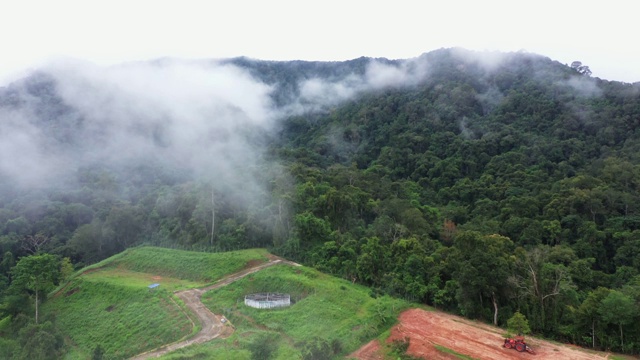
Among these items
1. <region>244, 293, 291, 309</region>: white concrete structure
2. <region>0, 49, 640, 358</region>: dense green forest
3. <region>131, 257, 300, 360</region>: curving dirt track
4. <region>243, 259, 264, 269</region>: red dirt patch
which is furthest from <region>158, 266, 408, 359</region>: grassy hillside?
<region>0, 49, 640, 358</region>: dense green forest

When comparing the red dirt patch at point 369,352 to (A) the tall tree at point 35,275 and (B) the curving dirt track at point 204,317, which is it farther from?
(A) the tall tree at point 35,275

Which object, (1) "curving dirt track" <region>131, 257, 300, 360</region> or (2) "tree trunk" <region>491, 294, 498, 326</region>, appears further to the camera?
(2) "tree trunk" <region>491, 294, 498, 326</region>

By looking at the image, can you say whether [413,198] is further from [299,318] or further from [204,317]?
[204,317]

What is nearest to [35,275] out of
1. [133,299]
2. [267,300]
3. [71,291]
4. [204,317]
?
→ [71,291]

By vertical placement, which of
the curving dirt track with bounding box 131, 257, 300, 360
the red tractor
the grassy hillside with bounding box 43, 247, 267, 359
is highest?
the red tractor

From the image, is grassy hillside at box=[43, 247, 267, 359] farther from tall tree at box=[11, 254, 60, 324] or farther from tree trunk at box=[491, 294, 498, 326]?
tree trunk at box=[491, 294, 498, 326]

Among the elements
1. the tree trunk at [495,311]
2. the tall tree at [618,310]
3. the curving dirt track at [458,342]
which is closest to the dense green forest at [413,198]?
the tall tree at [618,310]

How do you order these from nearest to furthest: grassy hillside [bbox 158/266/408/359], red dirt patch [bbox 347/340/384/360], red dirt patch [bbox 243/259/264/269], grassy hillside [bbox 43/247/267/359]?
grassy hillside [bbox 158/266/408/359], red dirt patch [bbox 347/340/384/360], grassy hillside [bbox 43/247/267/359], red dirt patch [bbox 243/259/264/269]

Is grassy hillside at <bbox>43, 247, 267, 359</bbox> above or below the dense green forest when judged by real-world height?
below
